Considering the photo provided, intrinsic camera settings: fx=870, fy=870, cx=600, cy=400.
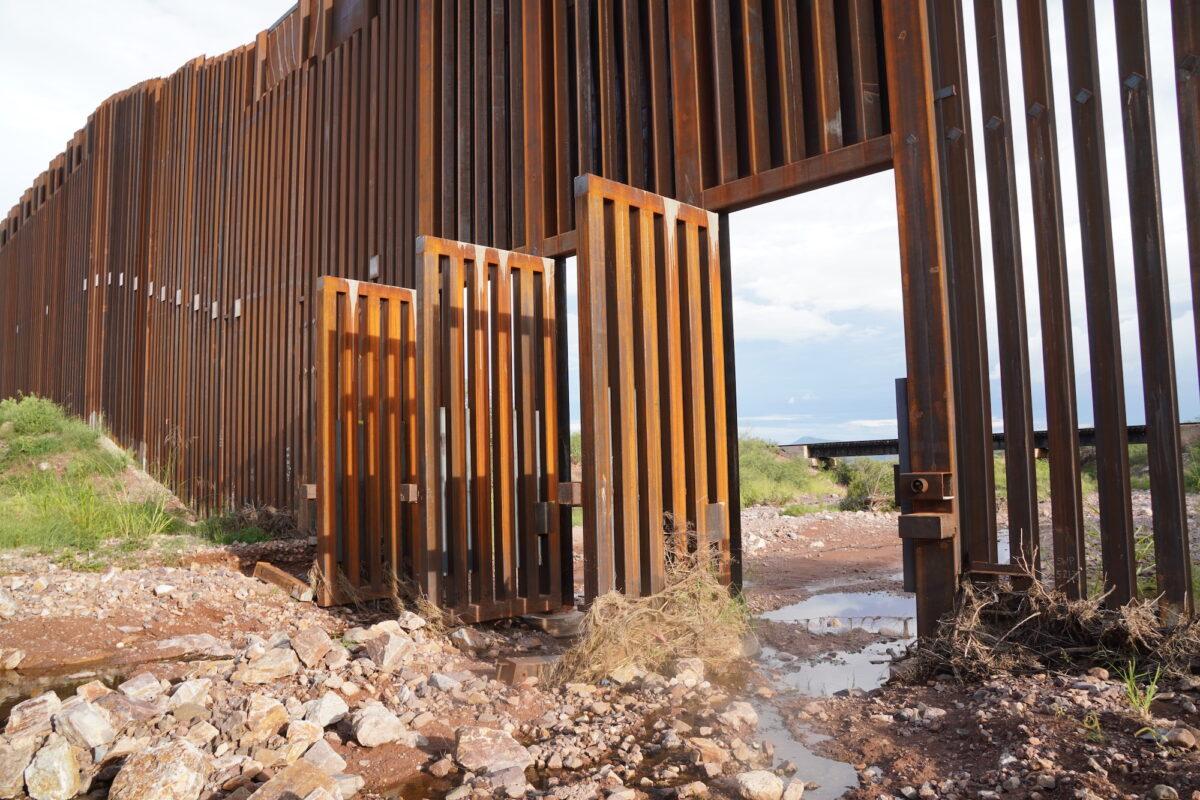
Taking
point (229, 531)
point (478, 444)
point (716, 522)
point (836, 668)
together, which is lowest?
point (836, 668)

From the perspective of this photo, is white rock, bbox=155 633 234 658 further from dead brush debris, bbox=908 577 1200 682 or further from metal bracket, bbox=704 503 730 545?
dead brush debris, bbox=908 577 1200 682

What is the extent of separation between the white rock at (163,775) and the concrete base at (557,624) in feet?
8.98

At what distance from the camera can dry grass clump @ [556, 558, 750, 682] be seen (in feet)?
13.4

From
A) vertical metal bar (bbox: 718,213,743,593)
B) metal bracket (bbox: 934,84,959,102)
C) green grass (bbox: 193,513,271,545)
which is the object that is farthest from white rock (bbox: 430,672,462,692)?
green grass (bbox: 193,513,271,545)

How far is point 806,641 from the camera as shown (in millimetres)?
4969

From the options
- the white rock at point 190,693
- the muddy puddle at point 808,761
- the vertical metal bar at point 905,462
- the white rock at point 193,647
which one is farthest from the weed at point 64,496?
the vertical metal bar at point 905,462

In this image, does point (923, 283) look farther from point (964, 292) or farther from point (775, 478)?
point (775, 478)

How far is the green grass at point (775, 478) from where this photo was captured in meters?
15.6

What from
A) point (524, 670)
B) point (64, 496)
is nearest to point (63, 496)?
point (64, 496)

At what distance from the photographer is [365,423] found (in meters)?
6.69

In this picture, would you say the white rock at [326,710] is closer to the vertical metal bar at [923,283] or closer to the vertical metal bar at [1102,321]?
the vertical metal bar at [923,283]

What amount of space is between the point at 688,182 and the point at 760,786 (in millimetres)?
3948

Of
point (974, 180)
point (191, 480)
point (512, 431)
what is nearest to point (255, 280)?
point (191, 480)

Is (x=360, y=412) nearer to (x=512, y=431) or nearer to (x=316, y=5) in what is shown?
(x=512, y=431)
